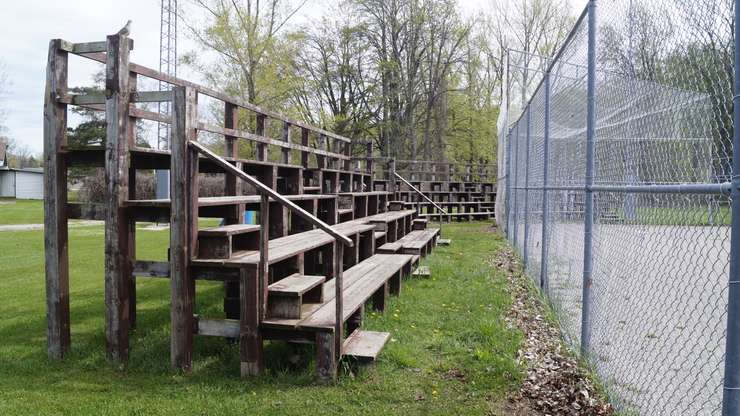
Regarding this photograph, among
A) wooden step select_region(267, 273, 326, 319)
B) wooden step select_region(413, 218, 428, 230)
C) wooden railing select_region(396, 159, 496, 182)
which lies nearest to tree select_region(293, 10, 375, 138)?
wooden railing select_region(396, 159, 496, 182)

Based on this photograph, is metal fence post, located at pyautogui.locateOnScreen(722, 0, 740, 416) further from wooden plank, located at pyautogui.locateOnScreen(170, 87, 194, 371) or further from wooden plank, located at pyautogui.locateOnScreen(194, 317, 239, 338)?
wooden plank, located at pyautogui.locateOnScreen(170, 87, 194, 371)

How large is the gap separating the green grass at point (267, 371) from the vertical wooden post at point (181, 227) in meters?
0.25

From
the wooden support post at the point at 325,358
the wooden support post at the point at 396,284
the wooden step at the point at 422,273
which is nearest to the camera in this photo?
the wooden support post at the point at 325,358

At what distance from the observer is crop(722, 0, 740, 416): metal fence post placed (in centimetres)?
195

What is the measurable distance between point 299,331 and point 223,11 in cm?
1779

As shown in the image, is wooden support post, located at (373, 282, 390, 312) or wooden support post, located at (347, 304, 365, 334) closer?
wooden support post, located at (347, 304, 365, 334)

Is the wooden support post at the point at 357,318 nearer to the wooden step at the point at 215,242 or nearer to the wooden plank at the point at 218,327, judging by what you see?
the wooden plank at the point at 218,327

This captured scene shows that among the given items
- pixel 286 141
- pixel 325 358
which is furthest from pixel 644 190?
pixel 286 141

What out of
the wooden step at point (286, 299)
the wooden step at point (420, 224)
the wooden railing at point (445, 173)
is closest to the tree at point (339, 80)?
the wooden railing at point (445, 173)

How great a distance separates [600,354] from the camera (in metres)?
4.06

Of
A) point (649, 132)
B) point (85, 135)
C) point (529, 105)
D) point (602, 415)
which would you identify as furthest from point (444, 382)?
point (85, 135)

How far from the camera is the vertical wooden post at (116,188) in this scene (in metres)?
4.40

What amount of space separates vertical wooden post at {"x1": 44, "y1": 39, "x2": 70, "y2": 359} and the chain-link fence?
4.01 m

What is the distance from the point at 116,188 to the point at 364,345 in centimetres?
220
